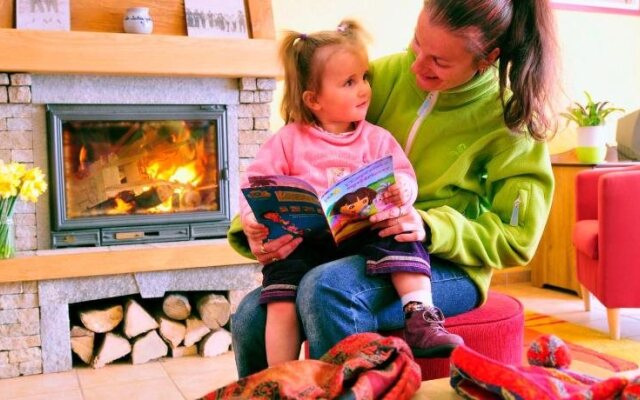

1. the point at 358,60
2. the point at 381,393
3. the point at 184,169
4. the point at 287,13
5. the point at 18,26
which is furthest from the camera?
the point at 287,13

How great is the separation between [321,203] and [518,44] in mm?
500

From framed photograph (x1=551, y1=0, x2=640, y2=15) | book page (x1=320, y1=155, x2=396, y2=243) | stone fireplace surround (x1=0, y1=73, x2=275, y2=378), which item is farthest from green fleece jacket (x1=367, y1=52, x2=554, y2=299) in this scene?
framed photograph (x1=551, y1=0, x2=640, y2=15)

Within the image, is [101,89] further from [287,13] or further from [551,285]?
[551,285]

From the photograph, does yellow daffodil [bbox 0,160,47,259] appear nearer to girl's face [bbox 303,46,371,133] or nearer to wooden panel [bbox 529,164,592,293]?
girl's face [bbox 303,46,371,133]

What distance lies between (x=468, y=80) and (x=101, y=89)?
1788 mm

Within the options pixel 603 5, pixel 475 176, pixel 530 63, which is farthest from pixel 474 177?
pixel 603 5

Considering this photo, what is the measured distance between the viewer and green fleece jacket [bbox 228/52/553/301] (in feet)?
4.82

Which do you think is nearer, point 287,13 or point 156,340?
point 156,340

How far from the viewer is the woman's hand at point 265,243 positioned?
4.83ft

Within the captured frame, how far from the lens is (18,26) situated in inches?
110

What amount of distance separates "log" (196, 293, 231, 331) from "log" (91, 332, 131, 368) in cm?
30

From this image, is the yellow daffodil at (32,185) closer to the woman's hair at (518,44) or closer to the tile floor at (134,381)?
the tile floor at (134,381)

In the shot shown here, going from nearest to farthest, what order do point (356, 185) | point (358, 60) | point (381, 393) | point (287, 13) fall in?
point (381, 393)
point (356, 185)
point (358, 60)
point (287, 13)

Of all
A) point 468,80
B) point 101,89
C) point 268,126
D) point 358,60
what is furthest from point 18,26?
point 468,80
